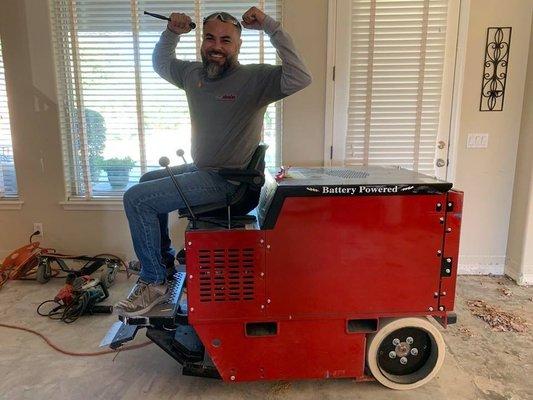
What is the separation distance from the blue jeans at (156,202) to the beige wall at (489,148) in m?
2.19

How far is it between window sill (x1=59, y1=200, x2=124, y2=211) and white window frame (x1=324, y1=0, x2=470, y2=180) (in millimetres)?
1768

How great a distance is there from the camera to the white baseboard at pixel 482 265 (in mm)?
3123

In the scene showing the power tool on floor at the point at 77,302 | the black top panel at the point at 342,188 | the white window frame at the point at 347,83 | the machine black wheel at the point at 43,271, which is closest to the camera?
the black top panel at the point at 342,188

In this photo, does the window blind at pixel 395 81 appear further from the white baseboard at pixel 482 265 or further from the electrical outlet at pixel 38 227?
the electrical outlet at pixel 38 227

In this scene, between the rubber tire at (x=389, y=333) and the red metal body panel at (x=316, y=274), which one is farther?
the rubber tire at (x=389, y=333)

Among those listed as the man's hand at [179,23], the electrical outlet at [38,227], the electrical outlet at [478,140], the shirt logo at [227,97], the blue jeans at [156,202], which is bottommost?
the electrical outlet at [38,227]

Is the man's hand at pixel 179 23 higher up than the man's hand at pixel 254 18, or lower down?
higher up

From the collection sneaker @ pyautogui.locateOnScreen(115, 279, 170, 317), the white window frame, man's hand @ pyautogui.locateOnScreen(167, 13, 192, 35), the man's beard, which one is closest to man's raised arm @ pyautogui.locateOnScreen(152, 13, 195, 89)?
man's hand @ pyautogui.locateOnScreen(167, 13, 192, 35)

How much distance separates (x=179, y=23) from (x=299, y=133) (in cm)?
130

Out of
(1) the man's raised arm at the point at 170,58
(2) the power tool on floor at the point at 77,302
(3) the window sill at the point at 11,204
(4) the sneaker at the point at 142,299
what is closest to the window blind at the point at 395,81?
(1) the man's raised arm at the point at 170,58

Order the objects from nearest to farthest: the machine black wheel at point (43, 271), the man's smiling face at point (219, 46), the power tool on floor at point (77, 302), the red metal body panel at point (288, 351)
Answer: the red metal body panel at point (288, 351) → the man's smiling face at point (219, 46) → the power tool on floor at point (77, 302) → the machine black wheel at point (43, 271)

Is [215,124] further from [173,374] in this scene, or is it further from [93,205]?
[93,205]

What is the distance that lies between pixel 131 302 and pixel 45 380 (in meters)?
0.61

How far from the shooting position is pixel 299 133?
2984 millimetres
